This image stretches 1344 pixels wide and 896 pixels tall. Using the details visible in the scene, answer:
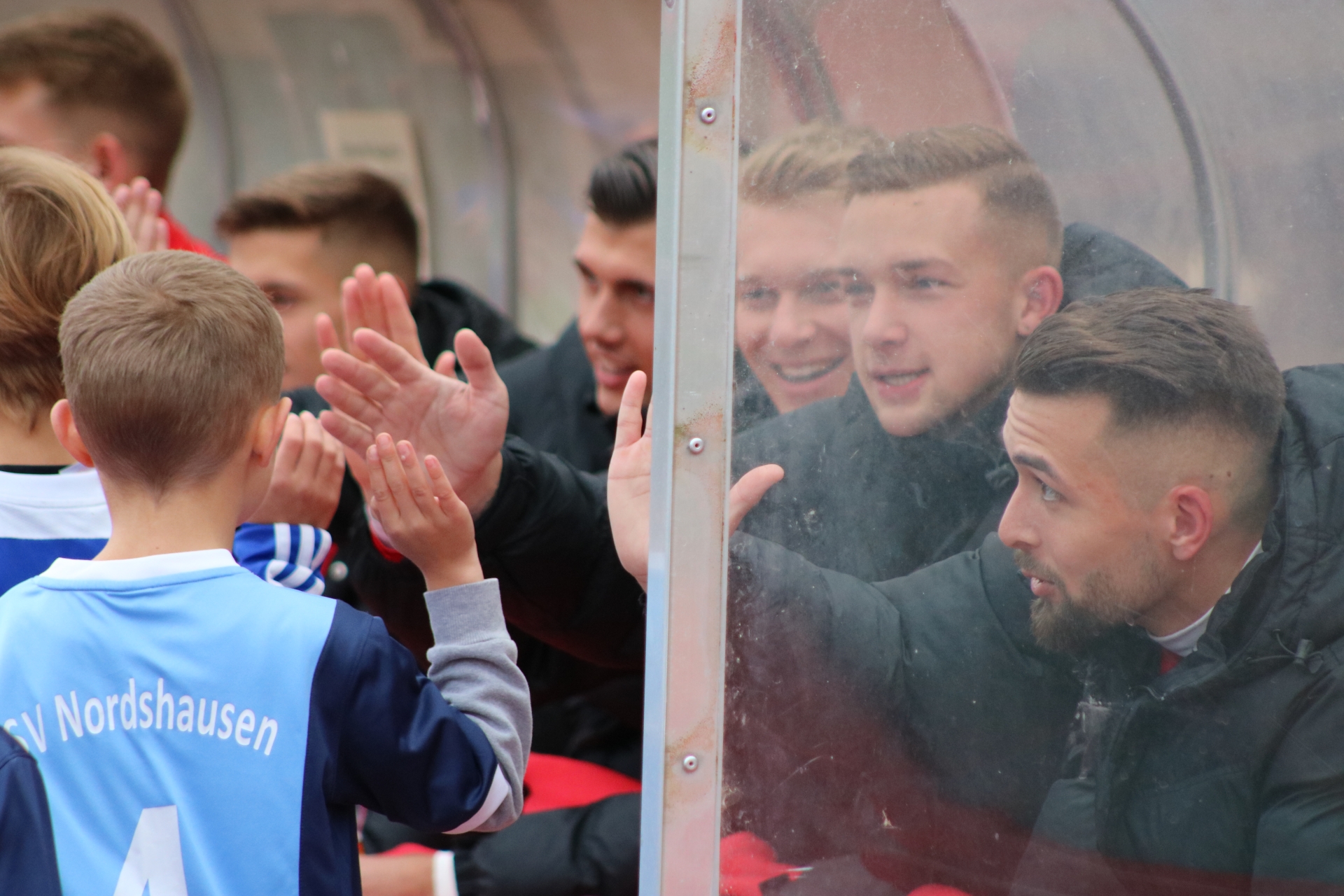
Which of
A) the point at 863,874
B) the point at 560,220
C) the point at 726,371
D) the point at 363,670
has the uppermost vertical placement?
the point at 560,220

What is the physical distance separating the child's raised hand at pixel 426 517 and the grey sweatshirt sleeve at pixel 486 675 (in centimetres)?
3

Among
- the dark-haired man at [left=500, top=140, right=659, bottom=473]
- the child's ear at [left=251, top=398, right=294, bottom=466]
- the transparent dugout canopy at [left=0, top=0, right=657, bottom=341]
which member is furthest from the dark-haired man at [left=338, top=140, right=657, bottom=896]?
the transparent dugout canopy at [left=0, top=0, right=657, bottom=341]

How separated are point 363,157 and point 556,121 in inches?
29.2

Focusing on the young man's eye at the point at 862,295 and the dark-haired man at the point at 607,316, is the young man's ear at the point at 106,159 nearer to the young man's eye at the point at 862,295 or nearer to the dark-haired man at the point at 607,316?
the dark-haired man at the point at 607,316

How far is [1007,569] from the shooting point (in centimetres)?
116

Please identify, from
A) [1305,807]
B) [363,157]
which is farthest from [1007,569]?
[363,157]

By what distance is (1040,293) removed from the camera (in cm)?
113

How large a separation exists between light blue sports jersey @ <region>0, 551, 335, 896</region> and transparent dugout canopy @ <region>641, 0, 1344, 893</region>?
34 cm

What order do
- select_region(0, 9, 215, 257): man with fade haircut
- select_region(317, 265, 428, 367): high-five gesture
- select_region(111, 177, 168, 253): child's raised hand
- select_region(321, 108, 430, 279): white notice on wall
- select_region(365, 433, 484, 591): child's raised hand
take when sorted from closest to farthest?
select_region(365, 433, 484, 591): child's raised hand < select_region(317, 265, 428, 367): high-five gesture < select_region(111, 177, 168, 253): child's raised hand < select_region(0, 9, 215, 257): man with fade haircut < select_region(321, 108, 430, 279): white notice on wall

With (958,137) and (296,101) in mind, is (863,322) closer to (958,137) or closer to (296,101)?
(958,137)

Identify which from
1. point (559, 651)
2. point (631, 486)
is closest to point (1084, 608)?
point (631, 486)

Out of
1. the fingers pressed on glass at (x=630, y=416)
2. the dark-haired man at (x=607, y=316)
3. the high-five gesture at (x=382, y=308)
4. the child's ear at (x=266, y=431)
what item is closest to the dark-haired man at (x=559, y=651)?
the dark-haired man at (x=607, y=316)

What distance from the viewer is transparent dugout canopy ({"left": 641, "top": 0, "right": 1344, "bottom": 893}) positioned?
44.1 inches

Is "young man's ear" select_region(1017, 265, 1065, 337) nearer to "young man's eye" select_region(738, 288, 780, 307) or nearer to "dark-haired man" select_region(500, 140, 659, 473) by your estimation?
"young man's eye" select_region(738, 288, 780, 307)
